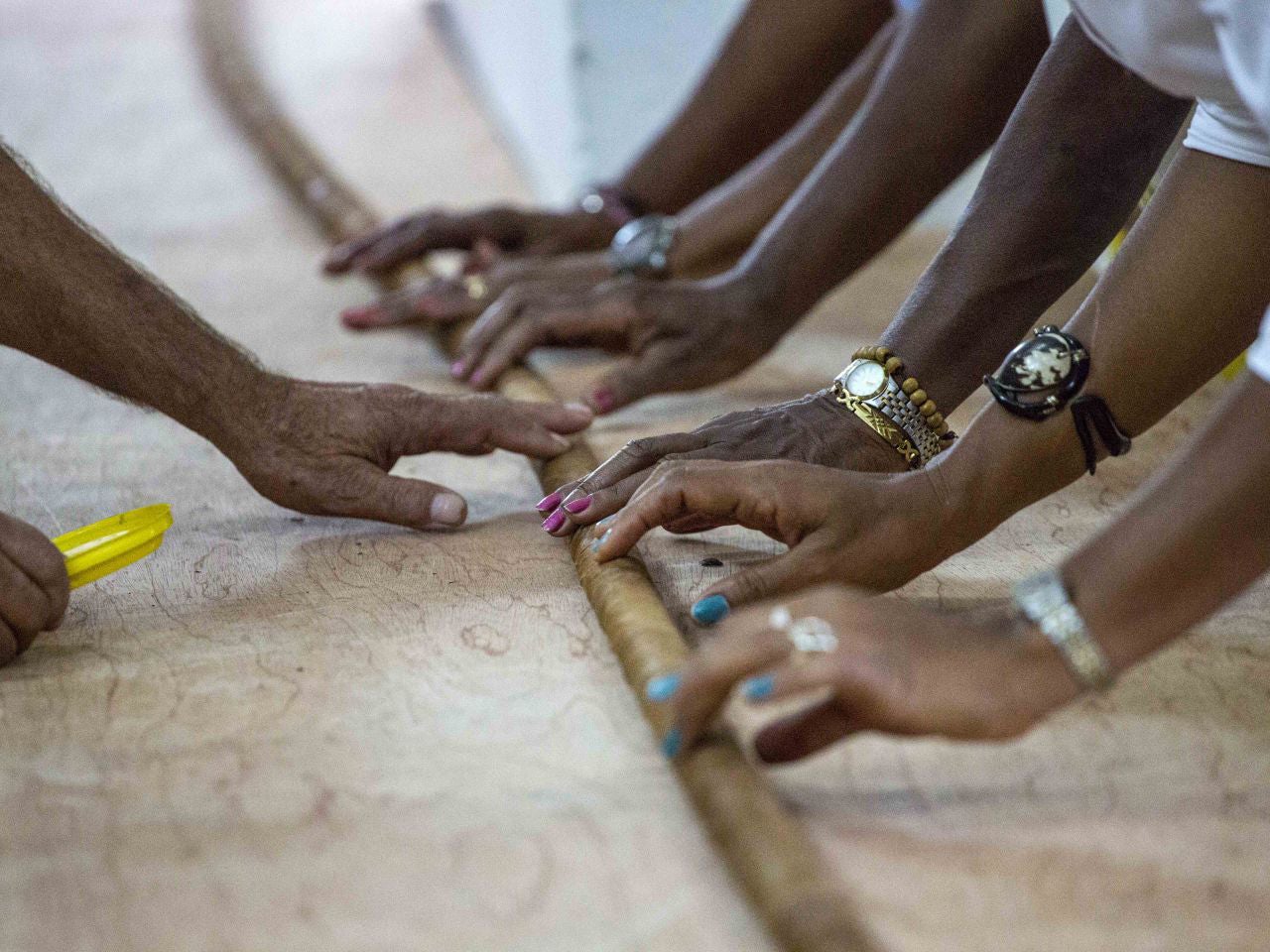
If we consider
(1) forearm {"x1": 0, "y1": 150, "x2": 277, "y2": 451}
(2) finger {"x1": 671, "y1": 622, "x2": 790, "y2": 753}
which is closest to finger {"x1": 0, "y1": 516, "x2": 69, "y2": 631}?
(1) forearm {"x1": 0, "y1": 150, "x2": 277, "y2": 451}

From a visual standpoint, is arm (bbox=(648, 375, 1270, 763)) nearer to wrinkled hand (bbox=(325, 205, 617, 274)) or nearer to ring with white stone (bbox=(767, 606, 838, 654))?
ring with white stone (bbox=(767, 606, 838, 654))

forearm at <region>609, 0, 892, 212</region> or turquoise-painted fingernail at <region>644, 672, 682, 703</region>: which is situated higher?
turquoise-painted fingernail at <region>644, 672, 682, 703</region>

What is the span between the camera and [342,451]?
1.23m

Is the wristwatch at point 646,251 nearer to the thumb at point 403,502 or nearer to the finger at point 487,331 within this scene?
the finger at point 487,331

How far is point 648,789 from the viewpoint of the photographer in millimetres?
834

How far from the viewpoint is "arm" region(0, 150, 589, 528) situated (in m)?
1.15

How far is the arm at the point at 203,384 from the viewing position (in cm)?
115

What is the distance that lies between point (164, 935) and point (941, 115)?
3.85 ft

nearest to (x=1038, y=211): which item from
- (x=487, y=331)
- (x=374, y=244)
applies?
(x=487, y=331)

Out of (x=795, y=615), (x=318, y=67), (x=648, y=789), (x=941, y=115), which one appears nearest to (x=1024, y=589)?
(x=795, y=615)

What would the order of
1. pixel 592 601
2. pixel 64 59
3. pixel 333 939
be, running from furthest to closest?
pixel 64 59, pixel 592 601, pixel 333 939

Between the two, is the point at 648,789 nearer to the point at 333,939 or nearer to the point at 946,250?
the point at 333,939

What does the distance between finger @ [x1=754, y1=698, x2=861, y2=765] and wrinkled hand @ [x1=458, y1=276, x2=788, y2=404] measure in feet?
2.54

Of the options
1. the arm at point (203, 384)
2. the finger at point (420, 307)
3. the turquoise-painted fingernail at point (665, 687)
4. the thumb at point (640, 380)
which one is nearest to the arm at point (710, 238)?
the finger at point (420, 307)
